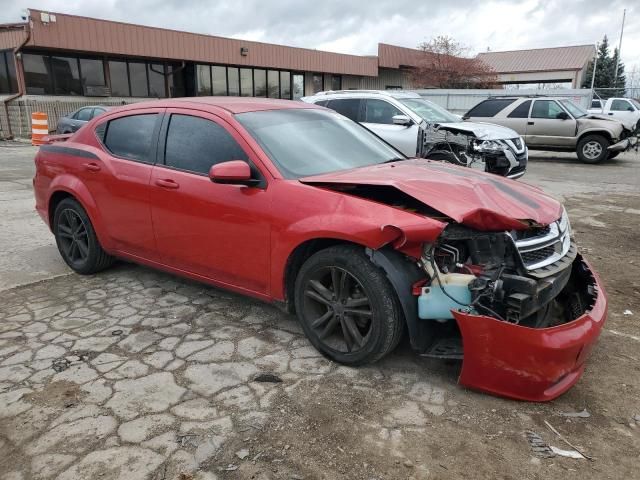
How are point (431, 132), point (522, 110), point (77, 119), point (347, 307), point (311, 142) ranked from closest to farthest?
point (347, 307)
point (311, 142)
point (431, 132)
point (522, 110)
point (77, 119)

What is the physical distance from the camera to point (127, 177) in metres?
4.25

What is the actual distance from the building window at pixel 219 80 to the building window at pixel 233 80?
292 mm

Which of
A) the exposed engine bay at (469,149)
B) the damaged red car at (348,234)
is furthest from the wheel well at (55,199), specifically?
the exposed engine bay at (469,149)

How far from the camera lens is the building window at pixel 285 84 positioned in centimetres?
3098

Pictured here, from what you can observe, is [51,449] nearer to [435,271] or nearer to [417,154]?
[435,271]

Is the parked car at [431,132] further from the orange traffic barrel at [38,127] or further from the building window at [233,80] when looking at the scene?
the building window at [233,80]

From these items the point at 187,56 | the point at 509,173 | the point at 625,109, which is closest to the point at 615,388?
the point at 509,173

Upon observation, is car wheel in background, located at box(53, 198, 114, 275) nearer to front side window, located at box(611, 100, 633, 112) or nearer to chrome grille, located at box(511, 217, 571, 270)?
chrome grille, located at box(511, 217, 571, 270)

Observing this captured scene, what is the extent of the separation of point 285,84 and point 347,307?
98.0ft

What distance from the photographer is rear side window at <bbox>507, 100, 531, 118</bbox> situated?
14.8 meters

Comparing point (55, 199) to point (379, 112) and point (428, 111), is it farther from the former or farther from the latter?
point (428, 111)

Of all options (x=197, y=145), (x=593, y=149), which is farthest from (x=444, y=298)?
(x=593, y=149)

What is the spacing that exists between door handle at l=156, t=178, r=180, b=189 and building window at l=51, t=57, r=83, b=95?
70.0 feet

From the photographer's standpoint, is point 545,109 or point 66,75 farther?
point 66,75
